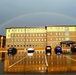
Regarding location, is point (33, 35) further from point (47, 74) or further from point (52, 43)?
point (47, 74)

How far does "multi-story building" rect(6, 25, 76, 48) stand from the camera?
114 m

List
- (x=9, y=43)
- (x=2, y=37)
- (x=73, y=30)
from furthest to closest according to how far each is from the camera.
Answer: (x=2, y=37), (x=9, y=43), (x=73, y=30)

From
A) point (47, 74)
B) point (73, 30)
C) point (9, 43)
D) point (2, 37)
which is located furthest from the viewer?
point (2, 37)

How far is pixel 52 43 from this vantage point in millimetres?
115000

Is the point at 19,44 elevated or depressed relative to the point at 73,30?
depressed

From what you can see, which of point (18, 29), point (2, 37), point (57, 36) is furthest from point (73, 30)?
point (2, 37)

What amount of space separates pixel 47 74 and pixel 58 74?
1.93ft

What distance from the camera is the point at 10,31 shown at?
122 meters

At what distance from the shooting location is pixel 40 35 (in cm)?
11906

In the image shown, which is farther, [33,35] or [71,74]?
[33,35]

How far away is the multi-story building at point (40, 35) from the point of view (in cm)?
11381

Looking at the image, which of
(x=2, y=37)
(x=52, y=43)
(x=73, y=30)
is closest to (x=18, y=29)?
(x=2, y=37)

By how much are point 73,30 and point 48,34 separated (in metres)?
15.3

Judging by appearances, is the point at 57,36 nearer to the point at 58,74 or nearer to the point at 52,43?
the point at 52,43
